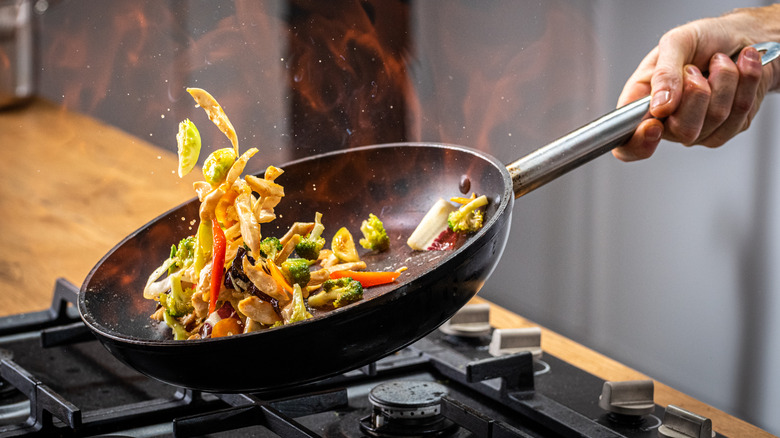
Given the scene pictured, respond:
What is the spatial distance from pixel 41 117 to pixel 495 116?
5.95ft

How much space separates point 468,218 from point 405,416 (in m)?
0.26

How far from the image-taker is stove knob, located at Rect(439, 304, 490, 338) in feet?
4.20

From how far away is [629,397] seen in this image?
3.31 ft

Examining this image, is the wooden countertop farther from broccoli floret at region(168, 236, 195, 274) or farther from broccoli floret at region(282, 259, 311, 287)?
broccoli floret at region(168, 236, 195, 274)

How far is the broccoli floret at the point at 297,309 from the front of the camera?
0.88 metres

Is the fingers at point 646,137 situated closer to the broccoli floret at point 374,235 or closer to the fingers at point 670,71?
the fingers at point 670,71

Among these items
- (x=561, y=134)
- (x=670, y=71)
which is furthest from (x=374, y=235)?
(x=561, y=134)

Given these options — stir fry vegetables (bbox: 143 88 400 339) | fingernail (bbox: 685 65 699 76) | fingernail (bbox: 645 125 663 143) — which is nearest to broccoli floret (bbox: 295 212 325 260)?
stir fry vegetables (bbox: 143 88 400 339)

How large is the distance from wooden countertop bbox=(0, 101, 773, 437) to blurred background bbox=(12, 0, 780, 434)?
16cm

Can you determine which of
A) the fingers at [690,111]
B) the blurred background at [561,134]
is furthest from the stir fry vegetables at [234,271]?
the fingers at [690,111]

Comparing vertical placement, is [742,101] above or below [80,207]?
above

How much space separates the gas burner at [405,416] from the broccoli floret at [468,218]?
0.21m

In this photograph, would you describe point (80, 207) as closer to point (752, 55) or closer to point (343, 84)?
point (343, 84)

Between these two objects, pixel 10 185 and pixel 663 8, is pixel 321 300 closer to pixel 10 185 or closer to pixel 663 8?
pixel 663 8
